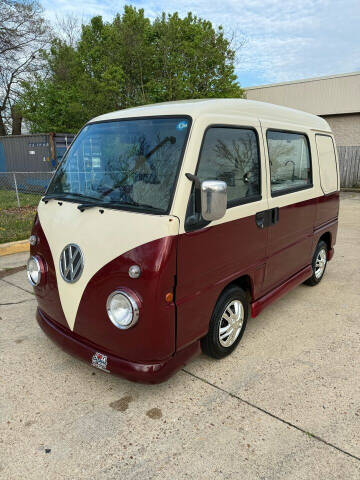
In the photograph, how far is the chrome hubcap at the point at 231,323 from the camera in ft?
9.85

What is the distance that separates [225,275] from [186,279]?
49 centimetres

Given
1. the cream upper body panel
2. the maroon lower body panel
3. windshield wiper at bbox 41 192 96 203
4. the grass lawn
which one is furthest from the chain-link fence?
the maroon lower body panel

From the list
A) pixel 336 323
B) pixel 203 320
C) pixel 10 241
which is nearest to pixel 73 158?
pixel 203 320

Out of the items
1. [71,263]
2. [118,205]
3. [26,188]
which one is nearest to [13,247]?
[71,263]

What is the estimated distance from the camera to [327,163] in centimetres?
462

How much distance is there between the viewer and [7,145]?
15531 mm

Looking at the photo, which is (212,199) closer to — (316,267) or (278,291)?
(278,291)

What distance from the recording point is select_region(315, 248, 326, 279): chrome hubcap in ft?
15.8

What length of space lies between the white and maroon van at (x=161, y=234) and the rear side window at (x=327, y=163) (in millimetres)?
1118

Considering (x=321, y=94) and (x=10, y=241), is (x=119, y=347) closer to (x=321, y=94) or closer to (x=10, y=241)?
(x=10, y=241)

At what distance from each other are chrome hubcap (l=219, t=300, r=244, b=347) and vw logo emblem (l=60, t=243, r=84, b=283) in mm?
1238

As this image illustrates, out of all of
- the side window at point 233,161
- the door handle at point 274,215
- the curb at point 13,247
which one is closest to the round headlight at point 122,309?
the side window at point 233,161

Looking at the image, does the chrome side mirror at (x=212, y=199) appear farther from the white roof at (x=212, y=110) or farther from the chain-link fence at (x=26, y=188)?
the chain-link fence at (x=26, y=188)

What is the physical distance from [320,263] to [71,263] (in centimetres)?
358
